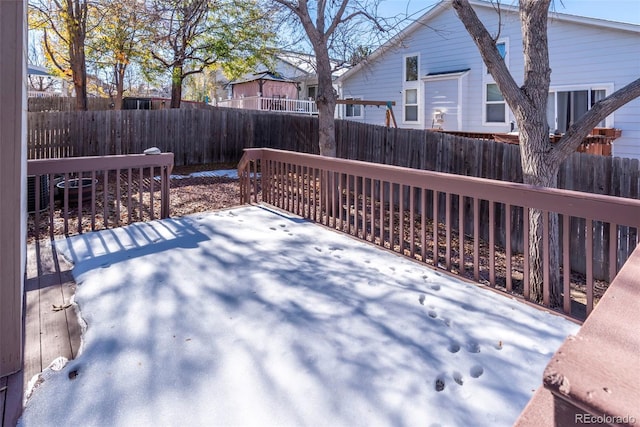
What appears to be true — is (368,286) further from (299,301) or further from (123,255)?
(123,255)

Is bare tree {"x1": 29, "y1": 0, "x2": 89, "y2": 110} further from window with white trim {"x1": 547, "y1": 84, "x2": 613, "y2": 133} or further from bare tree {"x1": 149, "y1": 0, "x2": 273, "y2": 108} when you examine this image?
window with white trim {"x1": 547, "y1": 84, "x2": 613, "y2": 133}

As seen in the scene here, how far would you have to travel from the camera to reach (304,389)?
2078 millimetres

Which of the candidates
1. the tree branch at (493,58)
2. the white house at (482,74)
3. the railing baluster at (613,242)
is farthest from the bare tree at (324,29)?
the railing baluster at (613,242)

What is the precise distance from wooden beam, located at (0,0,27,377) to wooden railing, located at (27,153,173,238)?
209cm

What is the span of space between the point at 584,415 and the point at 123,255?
3.91 m

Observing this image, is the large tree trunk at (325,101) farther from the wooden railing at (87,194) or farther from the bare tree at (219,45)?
the bare tree at (219,45)

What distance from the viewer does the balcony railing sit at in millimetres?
21203

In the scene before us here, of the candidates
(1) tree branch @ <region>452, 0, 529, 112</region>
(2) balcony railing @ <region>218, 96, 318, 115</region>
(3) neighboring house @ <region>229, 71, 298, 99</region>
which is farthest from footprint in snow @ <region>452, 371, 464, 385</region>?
(3) neighboring house @ <region>229, 71, 298, 99</region>

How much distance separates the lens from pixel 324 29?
7.51 metres

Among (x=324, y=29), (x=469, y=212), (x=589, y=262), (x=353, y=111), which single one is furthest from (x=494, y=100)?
(x=589, y=262)

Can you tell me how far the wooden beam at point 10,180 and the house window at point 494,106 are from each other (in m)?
11.7

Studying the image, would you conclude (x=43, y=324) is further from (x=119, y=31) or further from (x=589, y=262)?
(x=119, y=31)

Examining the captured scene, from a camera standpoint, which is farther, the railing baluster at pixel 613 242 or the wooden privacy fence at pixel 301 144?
the wooden privacy fence at pixel 301 144

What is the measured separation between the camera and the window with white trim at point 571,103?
32.8 ft
